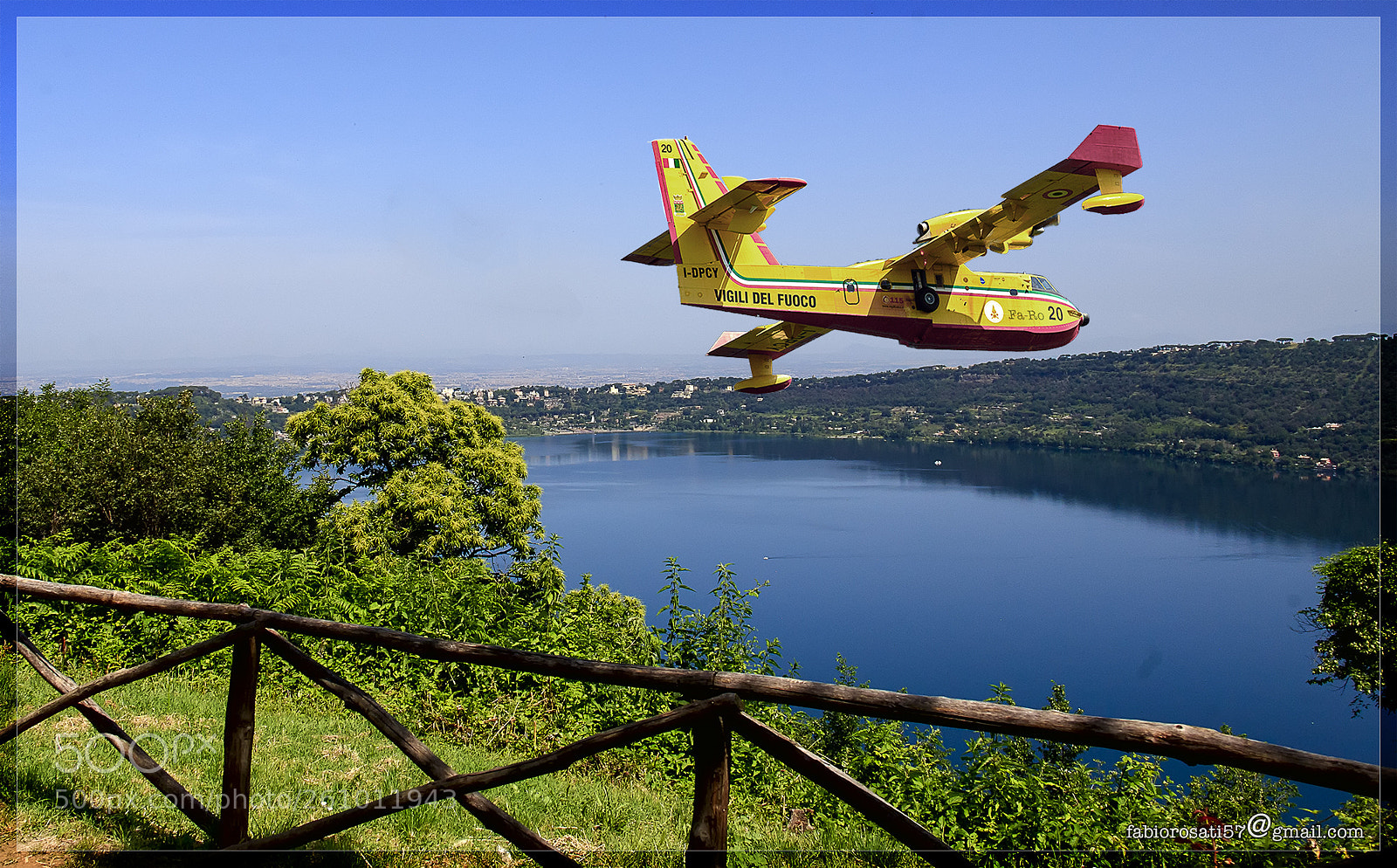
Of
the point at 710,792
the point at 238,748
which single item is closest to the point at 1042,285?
the point at 710,792

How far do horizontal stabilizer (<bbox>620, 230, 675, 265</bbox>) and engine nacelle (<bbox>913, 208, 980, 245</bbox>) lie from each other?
54.9 inches

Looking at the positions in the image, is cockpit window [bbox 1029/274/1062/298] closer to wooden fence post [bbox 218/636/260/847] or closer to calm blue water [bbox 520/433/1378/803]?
wooden fence post [bbox 218/636/260/847]

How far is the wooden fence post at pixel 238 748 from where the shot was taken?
3.28 m

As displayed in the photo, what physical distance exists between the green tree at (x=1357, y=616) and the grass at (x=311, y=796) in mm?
20762

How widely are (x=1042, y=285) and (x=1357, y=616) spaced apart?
2117 cm

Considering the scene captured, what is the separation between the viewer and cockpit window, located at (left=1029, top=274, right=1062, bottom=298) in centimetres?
492

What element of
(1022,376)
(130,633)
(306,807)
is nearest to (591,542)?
(1022,376)

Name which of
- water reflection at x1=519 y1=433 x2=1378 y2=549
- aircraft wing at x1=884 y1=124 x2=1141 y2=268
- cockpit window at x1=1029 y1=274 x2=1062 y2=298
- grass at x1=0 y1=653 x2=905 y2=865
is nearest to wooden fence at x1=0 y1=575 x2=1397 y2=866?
grass at x1=0 y1=653 x2=905 y2=865

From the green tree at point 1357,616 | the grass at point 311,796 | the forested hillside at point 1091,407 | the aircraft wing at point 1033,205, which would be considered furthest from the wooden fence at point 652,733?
the forested hillside at point 1091,407

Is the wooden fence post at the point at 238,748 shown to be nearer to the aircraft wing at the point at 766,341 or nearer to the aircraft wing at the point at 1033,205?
the aircraft wing at the point at 766,341

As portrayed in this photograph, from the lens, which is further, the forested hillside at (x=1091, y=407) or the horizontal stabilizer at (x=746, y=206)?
the forested hillside at (x=1091, y=407)

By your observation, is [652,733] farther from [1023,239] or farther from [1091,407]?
[1091,407]

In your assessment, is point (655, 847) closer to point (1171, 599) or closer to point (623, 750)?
point (623, 750)

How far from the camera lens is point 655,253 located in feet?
16.7
